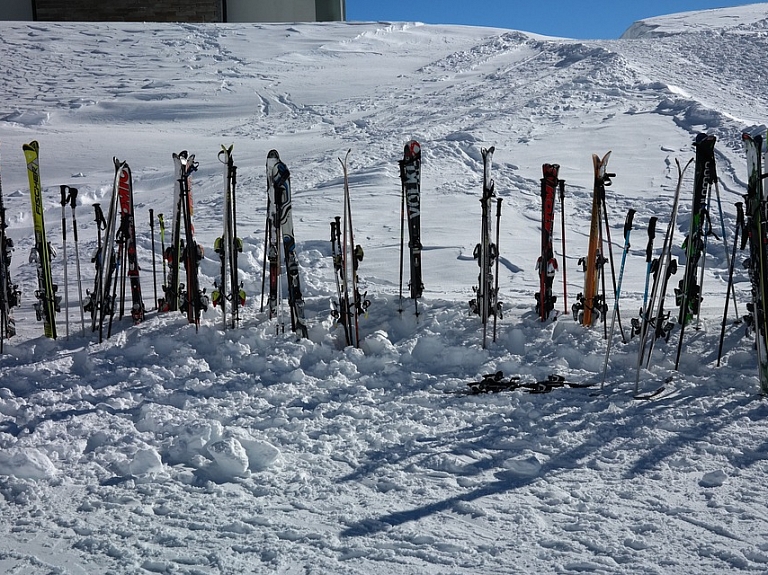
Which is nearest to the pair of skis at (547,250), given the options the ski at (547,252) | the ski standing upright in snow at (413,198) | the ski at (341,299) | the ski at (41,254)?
the ski at (547,252)

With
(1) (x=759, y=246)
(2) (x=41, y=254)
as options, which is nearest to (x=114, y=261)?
(2) (x=41, y=254)

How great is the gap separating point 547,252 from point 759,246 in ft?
5.77

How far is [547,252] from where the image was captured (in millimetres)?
6777

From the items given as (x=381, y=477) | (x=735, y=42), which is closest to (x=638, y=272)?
(x=381, y=477)

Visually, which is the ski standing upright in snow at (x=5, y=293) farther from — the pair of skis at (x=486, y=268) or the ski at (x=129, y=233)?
the pair of skis at (x=486, y=268)

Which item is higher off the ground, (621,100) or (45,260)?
(621,100)

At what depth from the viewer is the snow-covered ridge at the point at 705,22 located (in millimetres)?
19812

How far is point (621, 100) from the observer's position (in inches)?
599

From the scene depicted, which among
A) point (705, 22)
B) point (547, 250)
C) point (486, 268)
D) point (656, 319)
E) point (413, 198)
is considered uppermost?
point (705, 22)

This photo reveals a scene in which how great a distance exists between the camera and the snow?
12.4ft

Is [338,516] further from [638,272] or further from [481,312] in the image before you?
[638,272]

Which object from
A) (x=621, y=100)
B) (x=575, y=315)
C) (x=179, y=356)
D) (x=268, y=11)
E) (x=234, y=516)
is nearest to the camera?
(x=234, y=516)

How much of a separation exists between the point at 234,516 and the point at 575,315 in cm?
353

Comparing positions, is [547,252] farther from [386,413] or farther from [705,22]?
[705,22]
